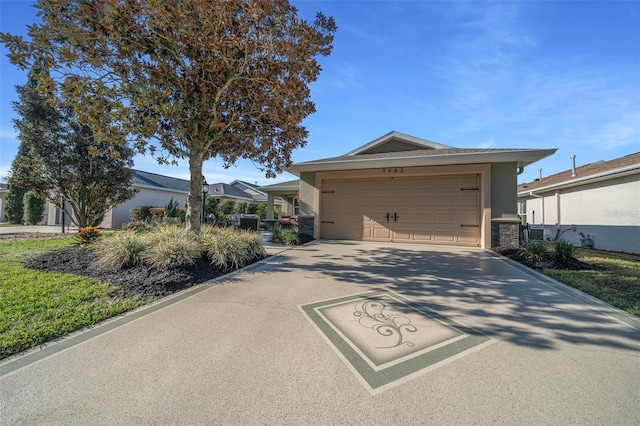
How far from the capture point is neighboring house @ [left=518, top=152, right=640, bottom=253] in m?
8.64

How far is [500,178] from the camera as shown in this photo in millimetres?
8398

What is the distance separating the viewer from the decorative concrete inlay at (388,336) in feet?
7.13

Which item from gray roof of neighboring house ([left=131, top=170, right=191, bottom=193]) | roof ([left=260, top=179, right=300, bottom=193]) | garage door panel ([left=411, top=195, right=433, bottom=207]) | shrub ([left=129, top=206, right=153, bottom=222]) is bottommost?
shrub ([left=129, top=206, right=153, bottom=222])

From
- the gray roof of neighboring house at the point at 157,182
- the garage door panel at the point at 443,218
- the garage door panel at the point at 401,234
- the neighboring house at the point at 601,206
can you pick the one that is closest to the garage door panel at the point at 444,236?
the garage door panel at the point at 443,218

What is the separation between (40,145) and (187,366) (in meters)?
13.5

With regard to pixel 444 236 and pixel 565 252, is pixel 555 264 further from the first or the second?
pixel 444 236

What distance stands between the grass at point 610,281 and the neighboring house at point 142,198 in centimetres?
1874

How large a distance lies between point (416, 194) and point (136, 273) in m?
8.53

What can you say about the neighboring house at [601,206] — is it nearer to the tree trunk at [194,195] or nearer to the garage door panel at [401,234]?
the garage door panel at [401,234]

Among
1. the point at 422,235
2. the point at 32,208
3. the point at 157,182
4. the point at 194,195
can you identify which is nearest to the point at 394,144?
the point at 422,235

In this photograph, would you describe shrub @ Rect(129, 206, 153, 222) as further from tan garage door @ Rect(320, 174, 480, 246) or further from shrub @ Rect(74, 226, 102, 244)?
tan garage door @ Rect(320, 174, 480, 246)

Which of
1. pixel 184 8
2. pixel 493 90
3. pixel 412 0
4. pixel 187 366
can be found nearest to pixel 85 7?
pixel 184 8

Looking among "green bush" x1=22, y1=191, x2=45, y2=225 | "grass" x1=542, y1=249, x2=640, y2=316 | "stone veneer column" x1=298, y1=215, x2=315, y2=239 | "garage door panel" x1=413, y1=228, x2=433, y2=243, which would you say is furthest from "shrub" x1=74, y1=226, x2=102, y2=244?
"green bush" x1=22, y1=191, x2=45, y2=225

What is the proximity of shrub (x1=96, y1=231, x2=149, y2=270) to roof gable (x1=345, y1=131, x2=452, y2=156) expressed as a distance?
8609 millimetres
